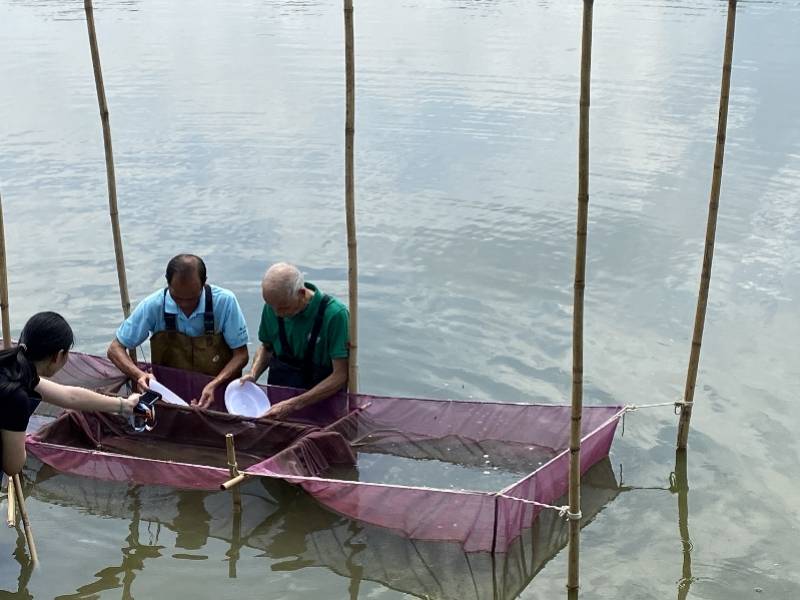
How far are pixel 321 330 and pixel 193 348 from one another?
0.95 m

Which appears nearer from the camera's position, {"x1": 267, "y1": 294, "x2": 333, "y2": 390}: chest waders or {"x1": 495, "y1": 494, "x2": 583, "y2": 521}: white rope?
{"x1": 495, "y1": 494, "x2": 583, "y2": 521}: white rope

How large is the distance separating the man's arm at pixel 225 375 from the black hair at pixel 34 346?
169 cm

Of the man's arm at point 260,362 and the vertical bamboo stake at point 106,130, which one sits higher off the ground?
the vertical bamboo stake at point 106,130

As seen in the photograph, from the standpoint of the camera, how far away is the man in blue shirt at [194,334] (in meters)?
6.32

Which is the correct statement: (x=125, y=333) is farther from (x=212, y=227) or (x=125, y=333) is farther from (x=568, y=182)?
(x=568, y=182)

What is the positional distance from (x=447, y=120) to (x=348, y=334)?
1001 cm

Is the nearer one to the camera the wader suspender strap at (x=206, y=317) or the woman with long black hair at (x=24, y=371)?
the woman with long black hair at (x=24, y=371)

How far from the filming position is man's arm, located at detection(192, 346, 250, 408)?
6266mm

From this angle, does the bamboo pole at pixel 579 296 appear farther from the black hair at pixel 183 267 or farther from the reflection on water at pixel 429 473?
the black hair at pixel 183 267

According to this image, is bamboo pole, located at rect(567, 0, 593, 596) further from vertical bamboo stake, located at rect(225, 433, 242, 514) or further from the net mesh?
vertical bamboo stake, located at rect(225, 433, 242, 514)

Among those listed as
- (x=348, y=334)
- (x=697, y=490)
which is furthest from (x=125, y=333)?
(x=697, y=490)

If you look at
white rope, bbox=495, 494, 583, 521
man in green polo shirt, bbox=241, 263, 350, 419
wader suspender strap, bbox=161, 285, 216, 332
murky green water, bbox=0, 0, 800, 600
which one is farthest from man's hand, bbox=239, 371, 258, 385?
white rope, bbox=495, 494, 583, 521

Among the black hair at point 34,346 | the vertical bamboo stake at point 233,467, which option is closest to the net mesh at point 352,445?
the vertical bamboo stake at point 233,467

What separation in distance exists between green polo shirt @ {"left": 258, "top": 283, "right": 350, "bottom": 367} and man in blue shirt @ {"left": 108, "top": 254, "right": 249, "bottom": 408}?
0.77 feet
